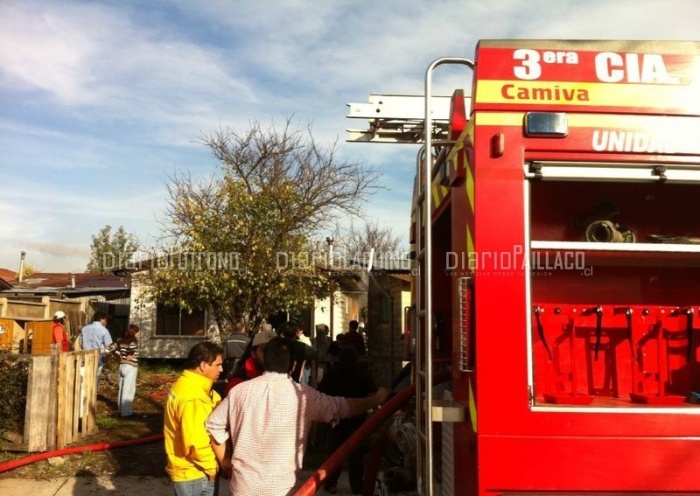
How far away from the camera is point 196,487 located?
13.8ft

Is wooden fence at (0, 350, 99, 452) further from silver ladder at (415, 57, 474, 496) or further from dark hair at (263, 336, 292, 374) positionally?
silver ladder at (415, 57, 474, 496)

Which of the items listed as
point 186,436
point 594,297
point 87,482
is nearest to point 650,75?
point 594,297

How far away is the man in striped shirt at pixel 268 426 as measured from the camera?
3643mm

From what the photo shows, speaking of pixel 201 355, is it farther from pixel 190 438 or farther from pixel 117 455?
pixel 117 455

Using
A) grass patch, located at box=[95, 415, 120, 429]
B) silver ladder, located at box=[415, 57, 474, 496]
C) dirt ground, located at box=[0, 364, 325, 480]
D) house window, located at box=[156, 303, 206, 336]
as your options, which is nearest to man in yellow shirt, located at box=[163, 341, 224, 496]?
silver ladder, located at box=[415, 57, 474, 496]

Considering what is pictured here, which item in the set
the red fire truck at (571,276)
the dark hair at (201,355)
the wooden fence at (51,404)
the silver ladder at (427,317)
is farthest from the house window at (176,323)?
the red fire truck at (571,276)

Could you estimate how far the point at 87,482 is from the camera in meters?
7.01

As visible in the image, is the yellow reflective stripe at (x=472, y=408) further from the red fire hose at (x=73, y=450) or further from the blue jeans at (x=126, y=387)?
the blue jeans at (x=126, y=387)

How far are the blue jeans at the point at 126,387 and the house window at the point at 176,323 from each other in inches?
370

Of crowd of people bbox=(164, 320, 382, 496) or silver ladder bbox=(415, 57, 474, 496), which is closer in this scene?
silver ladder bbox=(415, 57, 474, 496)

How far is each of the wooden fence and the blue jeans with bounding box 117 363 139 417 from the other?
5.52ft

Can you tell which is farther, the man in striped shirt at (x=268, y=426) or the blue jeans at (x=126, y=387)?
the blue jeans at (x=126, y=387)

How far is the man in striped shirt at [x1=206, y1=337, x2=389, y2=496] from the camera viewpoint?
12.0 ft

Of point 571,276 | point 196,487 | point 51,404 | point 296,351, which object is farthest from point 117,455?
point 571,276
